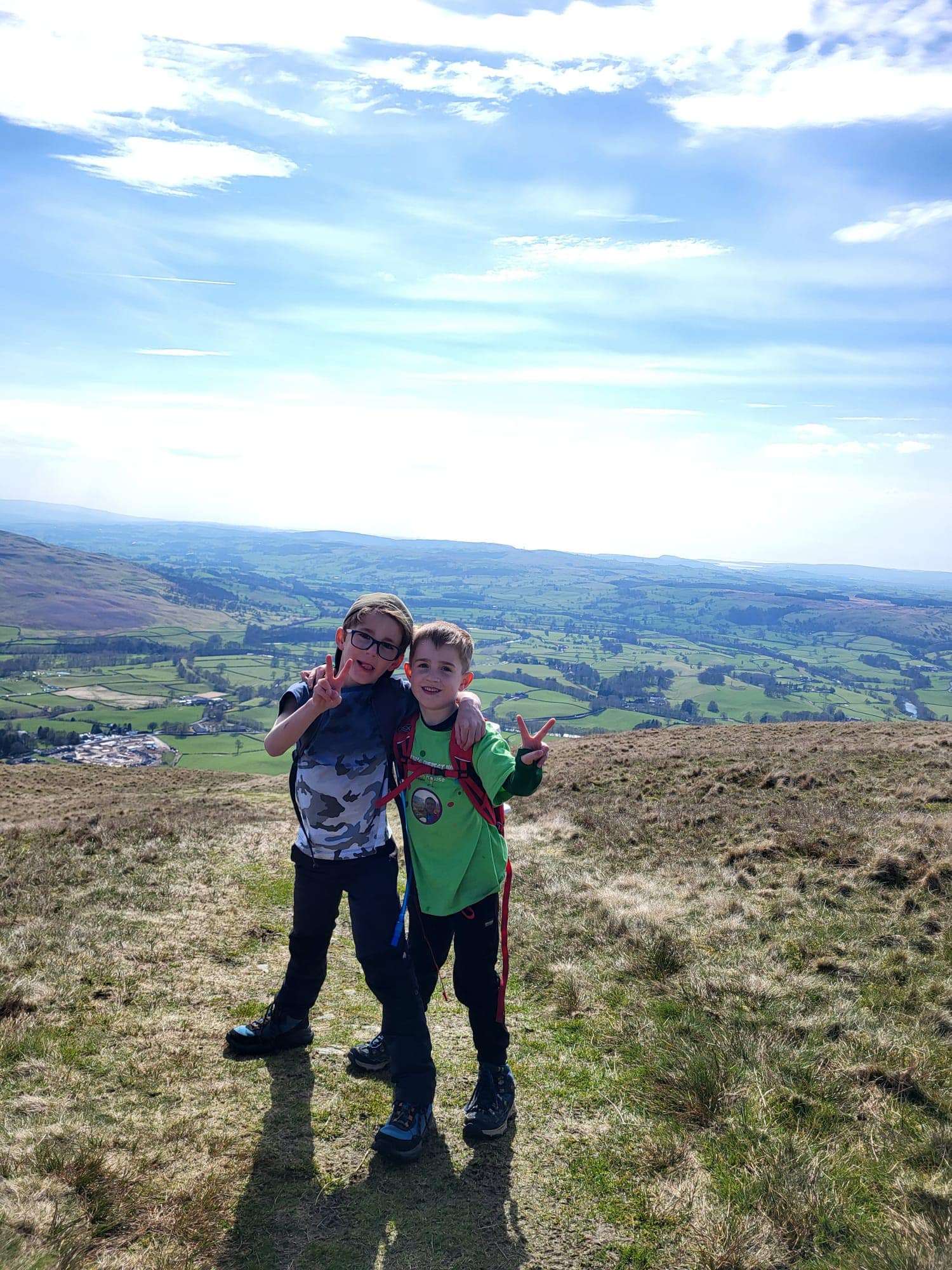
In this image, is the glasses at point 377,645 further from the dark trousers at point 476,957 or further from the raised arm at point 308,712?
the dark trousers at point 476,957

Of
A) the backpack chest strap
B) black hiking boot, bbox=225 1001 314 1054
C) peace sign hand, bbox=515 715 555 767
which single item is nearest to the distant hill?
black hiking boot, bbox=225 1001 314 1054

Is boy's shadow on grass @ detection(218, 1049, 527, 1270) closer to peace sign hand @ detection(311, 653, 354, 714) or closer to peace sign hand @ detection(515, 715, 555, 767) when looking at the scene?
peace sign hand @ detection(515, 715, 555, 767)

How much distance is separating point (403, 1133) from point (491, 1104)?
22.7 inches

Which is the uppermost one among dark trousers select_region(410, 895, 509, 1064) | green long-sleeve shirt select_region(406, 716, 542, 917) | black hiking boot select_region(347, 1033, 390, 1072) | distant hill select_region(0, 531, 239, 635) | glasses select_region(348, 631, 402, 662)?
glasses select_region(348, 631, 402, 662)

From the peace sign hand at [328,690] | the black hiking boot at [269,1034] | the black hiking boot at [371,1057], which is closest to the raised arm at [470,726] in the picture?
the peace sign hand at [328,690]

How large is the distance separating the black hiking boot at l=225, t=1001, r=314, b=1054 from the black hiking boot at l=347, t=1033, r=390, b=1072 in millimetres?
451

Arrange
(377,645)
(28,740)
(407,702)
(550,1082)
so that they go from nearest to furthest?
1. (377,645)
2. (407,702)
3. (550,1082)
4. (28,740)

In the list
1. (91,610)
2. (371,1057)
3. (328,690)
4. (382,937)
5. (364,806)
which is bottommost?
(91,610)

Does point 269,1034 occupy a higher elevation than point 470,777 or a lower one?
lower

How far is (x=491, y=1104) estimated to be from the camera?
4246 millimetres

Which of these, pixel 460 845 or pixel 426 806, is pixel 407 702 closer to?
pixel 426 806

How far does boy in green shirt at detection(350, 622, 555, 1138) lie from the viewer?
4.18 m

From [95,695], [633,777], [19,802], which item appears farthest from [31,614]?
[633,777]

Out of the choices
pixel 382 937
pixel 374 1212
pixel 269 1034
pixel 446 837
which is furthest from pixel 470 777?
pixel 269 1034
